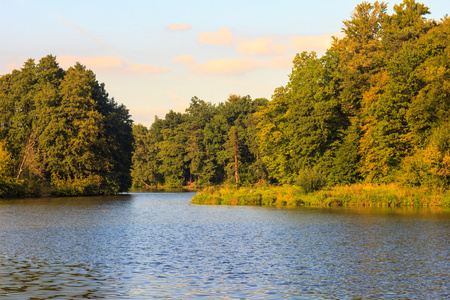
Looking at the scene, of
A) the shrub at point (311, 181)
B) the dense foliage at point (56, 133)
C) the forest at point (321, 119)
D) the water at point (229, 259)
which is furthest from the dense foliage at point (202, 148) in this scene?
A: the water at point (229, 259)

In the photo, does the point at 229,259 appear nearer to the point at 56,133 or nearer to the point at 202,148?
the point at 56,133

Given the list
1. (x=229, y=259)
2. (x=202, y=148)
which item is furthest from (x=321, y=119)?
(x=202, y=148)

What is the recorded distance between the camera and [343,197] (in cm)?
6006

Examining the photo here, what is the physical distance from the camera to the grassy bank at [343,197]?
5697 cm

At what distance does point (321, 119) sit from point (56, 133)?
4539 cm

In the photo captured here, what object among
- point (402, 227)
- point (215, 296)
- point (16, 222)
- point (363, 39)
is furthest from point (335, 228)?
point (363, 39)

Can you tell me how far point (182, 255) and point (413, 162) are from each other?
40.5 metres

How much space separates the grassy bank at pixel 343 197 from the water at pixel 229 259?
15578mm

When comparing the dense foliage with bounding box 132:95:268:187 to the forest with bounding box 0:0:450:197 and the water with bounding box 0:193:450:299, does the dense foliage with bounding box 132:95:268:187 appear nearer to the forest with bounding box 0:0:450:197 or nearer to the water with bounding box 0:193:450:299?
the forest with bounding box 0:0:450:197

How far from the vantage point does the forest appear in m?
66.0

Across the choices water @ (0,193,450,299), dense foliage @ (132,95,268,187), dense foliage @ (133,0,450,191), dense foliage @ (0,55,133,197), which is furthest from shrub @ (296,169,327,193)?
dense foliage @ (132,95,268,187)

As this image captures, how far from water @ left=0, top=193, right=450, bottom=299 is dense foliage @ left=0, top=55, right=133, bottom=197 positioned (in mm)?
47896

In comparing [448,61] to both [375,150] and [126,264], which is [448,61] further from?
[126,264]

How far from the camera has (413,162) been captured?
5859 cm
